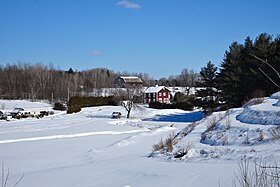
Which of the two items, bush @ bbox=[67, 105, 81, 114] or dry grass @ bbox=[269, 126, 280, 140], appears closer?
dry grass @ bbox=[269, 126, 280, 140]

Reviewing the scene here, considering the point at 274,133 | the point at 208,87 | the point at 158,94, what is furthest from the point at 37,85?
the point at 274,133

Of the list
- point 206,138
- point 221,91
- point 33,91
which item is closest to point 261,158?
point 206,138

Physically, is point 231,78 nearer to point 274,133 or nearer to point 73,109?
point 274,133

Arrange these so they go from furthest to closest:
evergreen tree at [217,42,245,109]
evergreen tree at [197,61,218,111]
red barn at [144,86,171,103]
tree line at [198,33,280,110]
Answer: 1. red barn at [144,86,171,103]
2. evergreen tree at [197,61,218,111]
3. evergreen tree at [217,42,245,109]
4. tree line at [198,33,280,110]

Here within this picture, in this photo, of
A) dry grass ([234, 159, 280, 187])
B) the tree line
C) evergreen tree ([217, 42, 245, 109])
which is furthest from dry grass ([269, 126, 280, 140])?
evergreen tree ([217, 42, 245, 109])

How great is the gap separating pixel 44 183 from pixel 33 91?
339 ft

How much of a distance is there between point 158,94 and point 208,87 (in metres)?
49.2

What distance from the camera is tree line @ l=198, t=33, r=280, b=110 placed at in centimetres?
4091

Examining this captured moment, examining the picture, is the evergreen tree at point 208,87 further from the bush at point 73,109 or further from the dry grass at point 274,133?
the dry grass at point 274,133

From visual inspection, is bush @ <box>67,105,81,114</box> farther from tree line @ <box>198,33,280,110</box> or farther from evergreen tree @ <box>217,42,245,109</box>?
evergreen tree @ <box>217,42,245,109</box>

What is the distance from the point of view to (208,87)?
57125 millimetres

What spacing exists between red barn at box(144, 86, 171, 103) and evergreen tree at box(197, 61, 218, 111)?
47.9m

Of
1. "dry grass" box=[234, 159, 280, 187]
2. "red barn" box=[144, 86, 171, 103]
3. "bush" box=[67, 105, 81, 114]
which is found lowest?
"bush" box=[67, 105, 81, 114]

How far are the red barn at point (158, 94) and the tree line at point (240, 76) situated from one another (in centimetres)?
4786
